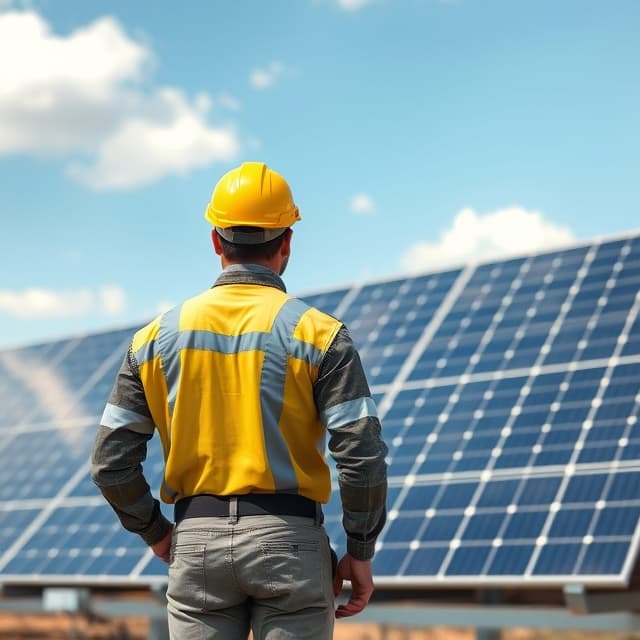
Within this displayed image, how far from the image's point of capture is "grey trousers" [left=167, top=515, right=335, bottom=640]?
3.33 metres

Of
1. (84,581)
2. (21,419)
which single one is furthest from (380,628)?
(84,581)

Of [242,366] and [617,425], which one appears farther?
[617,425]

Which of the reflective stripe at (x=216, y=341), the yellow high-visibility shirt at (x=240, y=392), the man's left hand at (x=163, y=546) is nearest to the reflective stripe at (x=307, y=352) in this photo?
the yellow high-visibility shirt at (x=240, y=392)

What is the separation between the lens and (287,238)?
12.4ft

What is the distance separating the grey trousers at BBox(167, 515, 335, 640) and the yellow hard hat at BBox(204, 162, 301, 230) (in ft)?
2.97

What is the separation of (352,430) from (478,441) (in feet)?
Answer: 28.5

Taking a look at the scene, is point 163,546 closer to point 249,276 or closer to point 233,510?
point 233,510

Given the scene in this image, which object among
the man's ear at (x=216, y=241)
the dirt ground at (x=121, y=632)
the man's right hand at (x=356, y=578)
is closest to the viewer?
the man's right hand at (x=356, y=578)

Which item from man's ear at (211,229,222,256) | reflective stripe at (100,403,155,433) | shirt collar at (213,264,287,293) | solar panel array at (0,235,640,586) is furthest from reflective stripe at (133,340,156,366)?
solar panel array at (0,235,640,586)

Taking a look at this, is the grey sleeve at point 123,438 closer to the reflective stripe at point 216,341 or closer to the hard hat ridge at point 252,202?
the reflective stripe at point 216,341

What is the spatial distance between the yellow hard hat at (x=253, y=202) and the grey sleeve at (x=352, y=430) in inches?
17.1

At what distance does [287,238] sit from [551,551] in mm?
6904

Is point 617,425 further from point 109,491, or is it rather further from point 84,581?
point 109,491

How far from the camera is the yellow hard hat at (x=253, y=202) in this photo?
3676 millimetres
